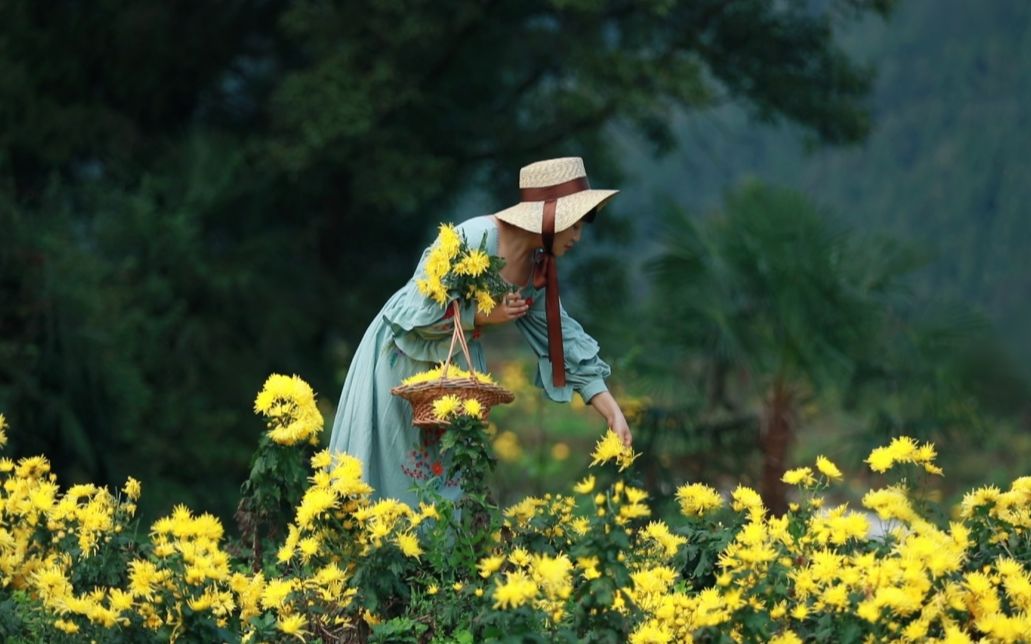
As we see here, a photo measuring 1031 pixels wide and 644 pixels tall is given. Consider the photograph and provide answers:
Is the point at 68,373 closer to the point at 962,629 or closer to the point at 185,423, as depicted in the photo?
the point at 185,423

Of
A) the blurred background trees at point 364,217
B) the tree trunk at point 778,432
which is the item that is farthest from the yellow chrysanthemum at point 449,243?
the tree trunk at point 778,432

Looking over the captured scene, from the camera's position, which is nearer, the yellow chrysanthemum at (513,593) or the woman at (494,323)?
the yellow chrysanthemum at (513,593)

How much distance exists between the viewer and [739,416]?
418 inches

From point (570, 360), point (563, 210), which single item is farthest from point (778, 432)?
point (563, 210)

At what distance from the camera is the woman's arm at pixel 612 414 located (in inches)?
171

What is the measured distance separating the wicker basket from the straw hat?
430 millimetres

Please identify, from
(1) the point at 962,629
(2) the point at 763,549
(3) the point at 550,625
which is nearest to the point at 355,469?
(3) the point at 550,625

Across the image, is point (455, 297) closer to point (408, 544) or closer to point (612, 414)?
point (612, 414)

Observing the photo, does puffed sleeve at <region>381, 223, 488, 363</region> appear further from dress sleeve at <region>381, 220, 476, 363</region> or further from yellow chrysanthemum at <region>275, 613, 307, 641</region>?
yellow chrysanthemum at <region>275, 613, 307, 641</region>

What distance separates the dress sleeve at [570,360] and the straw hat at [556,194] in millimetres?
306

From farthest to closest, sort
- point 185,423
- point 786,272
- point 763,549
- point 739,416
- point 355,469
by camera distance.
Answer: point 185,423 → point 739,416 → point 786,272 → point 355,469 → point 763,549

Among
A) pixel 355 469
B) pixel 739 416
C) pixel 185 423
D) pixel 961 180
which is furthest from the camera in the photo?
pixel 961 180

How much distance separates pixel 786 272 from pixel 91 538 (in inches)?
264

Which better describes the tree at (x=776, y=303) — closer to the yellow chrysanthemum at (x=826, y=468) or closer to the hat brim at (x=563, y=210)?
the hat brim at (x=563, y=210)
